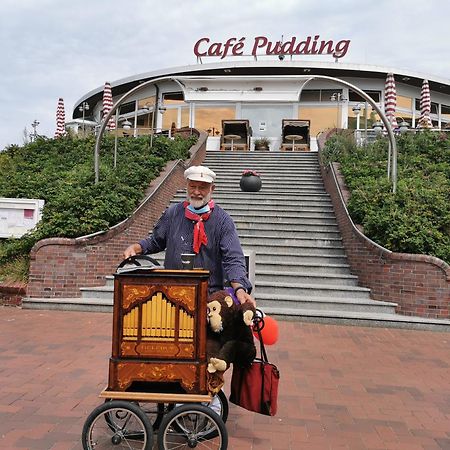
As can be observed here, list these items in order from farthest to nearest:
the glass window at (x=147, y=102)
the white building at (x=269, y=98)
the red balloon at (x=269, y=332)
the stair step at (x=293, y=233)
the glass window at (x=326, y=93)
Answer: the glass window at (x=147, y=102) → the glass window at (x=326, y=93) → the white building at (x=269, y=98) → the stair step at (x=293, y=233) → the red balloon at (x=269, y=332)

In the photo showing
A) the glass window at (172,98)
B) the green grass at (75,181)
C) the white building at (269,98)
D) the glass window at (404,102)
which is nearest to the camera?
A: the green grass at (75,181)

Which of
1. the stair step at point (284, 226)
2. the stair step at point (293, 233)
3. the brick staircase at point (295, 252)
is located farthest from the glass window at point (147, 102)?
the stair step at point (293, 233)

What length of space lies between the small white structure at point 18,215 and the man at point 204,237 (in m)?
6.07

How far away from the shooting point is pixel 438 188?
30.6 feet

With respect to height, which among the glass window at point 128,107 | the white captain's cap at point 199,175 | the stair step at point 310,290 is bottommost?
the stair step at point 310,290

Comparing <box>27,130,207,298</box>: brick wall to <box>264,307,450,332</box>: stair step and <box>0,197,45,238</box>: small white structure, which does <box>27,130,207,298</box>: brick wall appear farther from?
<box>264,307,450,332</box>: stair step

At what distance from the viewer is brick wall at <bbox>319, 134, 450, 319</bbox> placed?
704 centimetres

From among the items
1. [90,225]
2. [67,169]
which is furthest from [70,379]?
[67,169]

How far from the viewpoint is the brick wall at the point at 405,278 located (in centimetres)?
704

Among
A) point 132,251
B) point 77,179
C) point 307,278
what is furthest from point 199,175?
point 77,179

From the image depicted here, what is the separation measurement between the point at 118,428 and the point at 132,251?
3.51 ft

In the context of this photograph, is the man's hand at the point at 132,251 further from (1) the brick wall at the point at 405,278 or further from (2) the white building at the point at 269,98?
(2) the white building at the point at 269,98

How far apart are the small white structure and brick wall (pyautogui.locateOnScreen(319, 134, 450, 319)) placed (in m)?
5.75

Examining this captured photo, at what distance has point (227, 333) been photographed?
9.52ft
